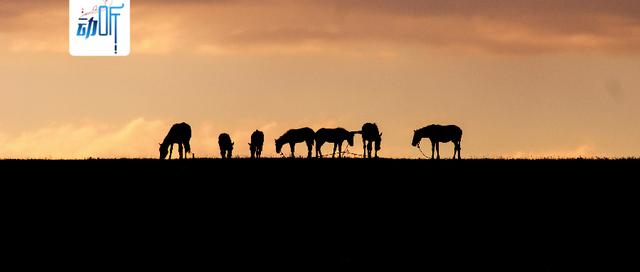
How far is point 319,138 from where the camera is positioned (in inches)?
2712

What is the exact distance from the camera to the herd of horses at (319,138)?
62875 millimetres

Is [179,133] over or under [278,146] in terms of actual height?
over

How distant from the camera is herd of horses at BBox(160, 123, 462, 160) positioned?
62875mm
